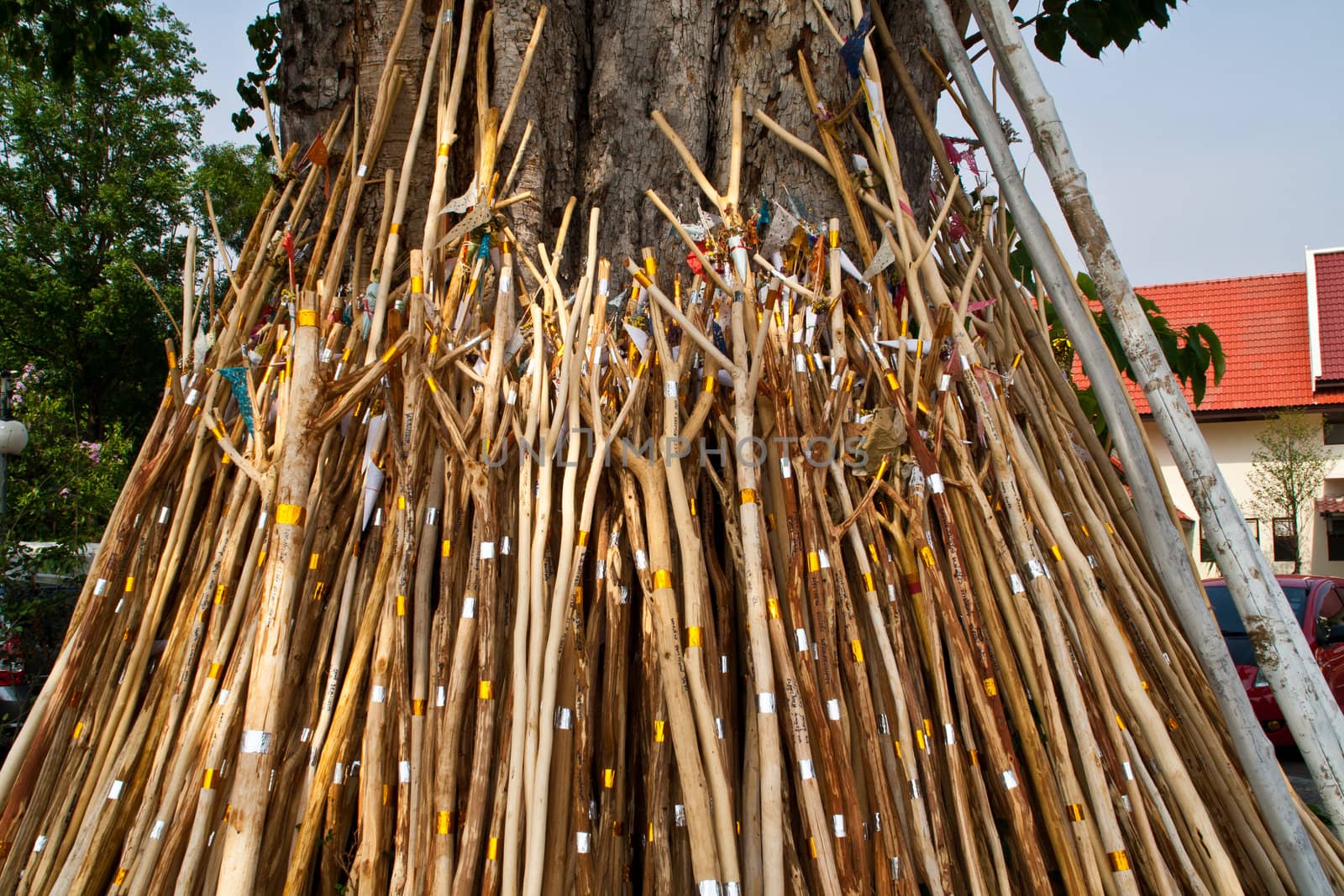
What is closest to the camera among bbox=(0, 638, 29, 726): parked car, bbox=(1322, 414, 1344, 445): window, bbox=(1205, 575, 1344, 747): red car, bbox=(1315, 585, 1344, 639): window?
bbox=(0, 638, 29, 726): parked car

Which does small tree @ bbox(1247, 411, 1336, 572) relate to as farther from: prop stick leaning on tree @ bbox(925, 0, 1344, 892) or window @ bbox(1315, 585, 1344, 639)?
prop stick leaning on tree @ bbox(925, 0, 1344, 892)

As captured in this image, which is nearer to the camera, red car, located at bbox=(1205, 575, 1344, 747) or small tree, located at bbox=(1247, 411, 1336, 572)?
red car, located at bbox=(1205, 575, 1344, 747)

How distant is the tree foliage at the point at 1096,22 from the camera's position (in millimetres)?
3029

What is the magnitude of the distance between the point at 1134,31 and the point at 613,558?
276cm

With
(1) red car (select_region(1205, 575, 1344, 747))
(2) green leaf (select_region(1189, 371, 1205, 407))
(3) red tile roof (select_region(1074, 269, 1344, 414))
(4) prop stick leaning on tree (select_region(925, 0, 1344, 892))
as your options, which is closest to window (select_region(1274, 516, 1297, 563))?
(3) red tile roof (select_region(1074, 269, 1344, 414))

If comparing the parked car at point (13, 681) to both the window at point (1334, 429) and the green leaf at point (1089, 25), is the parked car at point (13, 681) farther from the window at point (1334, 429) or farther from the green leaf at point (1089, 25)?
the window at point (1334, 429)

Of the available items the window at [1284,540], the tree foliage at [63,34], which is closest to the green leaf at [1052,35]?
the tree foliage at [63,34]

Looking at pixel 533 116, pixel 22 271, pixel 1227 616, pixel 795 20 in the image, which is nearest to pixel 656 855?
pixel 533 116

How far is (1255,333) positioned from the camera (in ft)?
53.3

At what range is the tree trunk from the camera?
2348 mm

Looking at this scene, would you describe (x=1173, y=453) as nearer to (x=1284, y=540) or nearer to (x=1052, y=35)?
(x=1052, y=35)

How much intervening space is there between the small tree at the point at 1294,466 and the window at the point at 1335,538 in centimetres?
86

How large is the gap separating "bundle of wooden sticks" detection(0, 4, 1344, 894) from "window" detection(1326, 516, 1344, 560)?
17583 millimetres

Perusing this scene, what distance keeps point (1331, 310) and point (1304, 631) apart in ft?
44.8
